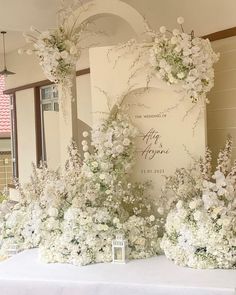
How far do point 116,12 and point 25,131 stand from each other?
1.75 m

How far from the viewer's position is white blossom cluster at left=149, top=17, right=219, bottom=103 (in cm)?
213

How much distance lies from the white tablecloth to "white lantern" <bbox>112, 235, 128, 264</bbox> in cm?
4

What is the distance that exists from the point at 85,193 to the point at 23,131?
186cm

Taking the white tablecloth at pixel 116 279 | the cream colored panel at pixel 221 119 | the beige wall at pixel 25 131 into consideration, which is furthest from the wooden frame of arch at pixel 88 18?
the beige wall at pixel 25 131

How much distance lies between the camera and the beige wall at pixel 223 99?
104 inches

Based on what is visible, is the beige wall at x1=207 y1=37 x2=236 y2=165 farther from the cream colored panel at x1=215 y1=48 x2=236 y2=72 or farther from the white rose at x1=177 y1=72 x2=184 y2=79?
the white rose at x1=177 y1=72 x2=184 y2=79

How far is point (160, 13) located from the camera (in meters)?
3.18

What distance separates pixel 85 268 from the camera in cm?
208

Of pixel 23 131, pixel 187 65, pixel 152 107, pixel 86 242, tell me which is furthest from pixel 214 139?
pixel 23 131

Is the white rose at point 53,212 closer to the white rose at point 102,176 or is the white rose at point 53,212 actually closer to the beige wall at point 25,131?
the white rose at point 102,176

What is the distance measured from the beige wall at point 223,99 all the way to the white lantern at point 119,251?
2.91ft

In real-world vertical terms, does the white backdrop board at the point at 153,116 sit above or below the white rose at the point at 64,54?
below

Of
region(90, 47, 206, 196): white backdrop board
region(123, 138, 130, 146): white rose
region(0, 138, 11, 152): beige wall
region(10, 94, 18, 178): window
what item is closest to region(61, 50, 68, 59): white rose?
region(90, 47, 206, 196): white backdrop board

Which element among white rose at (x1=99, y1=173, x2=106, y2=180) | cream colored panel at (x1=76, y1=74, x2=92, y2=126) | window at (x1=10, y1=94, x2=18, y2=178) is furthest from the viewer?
window at (x1=10, y1=94, x2=18, y2=178)
